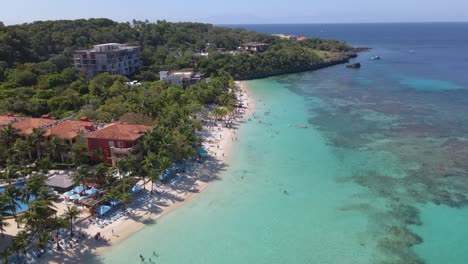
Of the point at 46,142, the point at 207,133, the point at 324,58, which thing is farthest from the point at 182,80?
the point at 324,58

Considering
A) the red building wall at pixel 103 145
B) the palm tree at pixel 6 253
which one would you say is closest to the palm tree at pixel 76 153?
the red building wall at pixel 103 145

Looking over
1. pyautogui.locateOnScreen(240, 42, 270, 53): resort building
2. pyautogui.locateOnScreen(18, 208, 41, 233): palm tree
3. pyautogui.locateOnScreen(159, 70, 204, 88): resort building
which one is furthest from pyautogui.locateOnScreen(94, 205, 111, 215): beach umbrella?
pyautogui.locateOnScreen(240, 42, 270, 53): resort building

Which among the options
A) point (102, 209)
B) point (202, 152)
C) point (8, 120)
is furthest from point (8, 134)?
point (202, 152)

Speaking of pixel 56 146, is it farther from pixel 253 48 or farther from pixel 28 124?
pixel 253 48

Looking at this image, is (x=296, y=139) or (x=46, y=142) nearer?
(x=46, y=142)

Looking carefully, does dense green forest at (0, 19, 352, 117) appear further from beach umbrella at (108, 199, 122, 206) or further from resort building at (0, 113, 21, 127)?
beach umbrella at (108, 199, 122, 206)

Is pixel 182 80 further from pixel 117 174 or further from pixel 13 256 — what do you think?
pixel 13 256
